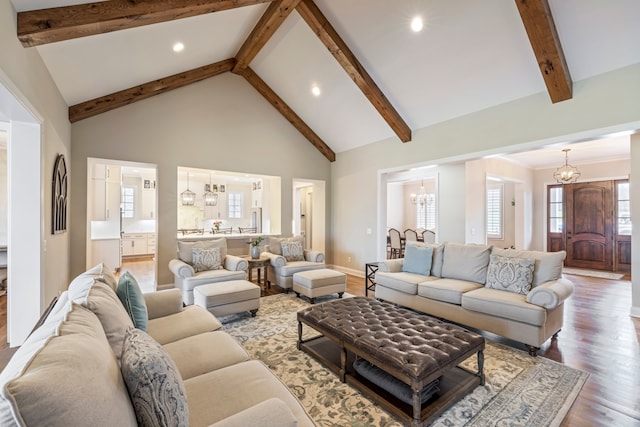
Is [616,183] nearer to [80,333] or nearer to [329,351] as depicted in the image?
[329,351]

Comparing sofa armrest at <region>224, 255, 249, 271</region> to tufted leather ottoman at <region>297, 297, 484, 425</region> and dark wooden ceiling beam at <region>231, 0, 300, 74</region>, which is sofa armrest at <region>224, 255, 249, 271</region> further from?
dark wooden ceiling beam at <region>231, 0, 300, 74</region>

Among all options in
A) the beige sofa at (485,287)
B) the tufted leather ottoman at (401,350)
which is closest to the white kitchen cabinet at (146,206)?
the beige sofa at (485,287)

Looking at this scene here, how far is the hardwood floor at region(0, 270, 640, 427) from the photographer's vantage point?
2.04 m

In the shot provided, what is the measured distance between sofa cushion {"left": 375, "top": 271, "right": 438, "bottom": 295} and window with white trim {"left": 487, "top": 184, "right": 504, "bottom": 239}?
496 centimetres

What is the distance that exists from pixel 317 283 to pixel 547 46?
4005mm

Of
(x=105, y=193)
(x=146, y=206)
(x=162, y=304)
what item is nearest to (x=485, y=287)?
(x=162, y=304)

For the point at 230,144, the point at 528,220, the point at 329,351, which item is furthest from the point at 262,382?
the point at 528,220

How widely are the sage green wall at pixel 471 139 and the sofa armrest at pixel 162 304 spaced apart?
4.29m

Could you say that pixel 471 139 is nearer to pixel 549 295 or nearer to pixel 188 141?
pixel 549 295

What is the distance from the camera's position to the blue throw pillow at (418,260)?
4288 millimetres

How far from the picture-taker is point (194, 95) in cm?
557

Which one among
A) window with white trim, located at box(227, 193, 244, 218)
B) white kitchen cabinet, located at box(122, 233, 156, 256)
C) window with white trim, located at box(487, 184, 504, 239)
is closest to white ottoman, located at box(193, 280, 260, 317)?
white kitchen cabinet, located at box(122, 233, 156, 256)

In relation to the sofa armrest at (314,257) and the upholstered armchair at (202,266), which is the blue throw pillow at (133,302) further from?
the sofa armrest at (314,257)

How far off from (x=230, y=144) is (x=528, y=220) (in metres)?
7.98
